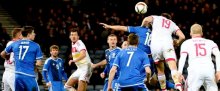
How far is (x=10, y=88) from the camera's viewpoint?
45.0 feet

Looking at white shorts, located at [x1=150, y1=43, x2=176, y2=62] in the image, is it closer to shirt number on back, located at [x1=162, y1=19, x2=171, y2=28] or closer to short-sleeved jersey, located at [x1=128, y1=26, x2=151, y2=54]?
short-sleeved jersey, located at [x1=128, y1=26, x2=151, y2=54]

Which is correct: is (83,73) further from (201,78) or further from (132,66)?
(201,78)

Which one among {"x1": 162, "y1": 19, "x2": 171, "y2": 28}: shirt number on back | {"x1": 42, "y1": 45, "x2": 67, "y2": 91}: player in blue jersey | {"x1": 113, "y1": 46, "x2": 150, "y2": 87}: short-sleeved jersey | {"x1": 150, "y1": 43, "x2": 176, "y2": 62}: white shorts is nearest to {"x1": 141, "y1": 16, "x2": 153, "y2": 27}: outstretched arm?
{"x1": 162, "y1": 19, "x2": 171, "y2": 28}: shirt number on back

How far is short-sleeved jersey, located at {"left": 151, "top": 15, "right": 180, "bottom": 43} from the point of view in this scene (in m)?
13.8

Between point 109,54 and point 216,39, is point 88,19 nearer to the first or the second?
point 216,39

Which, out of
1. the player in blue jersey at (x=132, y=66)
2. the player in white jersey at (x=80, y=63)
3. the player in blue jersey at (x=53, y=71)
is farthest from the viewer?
the player in blue jersey at (x=53, y=71)

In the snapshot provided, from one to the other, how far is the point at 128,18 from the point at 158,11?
4.34 feet

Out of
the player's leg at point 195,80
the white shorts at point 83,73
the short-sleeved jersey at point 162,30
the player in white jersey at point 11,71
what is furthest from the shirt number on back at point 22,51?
the player's leg at point 195,80

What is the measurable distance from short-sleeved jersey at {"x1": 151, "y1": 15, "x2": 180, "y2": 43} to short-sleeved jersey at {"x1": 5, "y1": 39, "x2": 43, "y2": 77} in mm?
2939

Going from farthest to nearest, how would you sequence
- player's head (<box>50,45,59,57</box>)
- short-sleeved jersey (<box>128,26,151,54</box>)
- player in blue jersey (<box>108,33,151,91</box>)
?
player's head (<box>50,45,59,57</box>) < short-sleeved jersey (<box>128,26,151,54</box>) < player in blue jersey (<box>108,33,151,91</box>)

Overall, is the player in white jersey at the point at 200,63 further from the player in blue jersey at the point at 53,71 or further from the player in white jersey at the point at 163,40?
the player in blue jersey at the point at 53,71

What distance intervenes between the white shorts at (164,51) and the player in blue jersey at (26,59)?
113 inches

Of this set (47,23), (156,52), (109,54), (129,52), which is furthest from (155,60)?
(47,23)

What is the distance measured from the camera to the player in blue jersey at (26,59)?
1245cm
